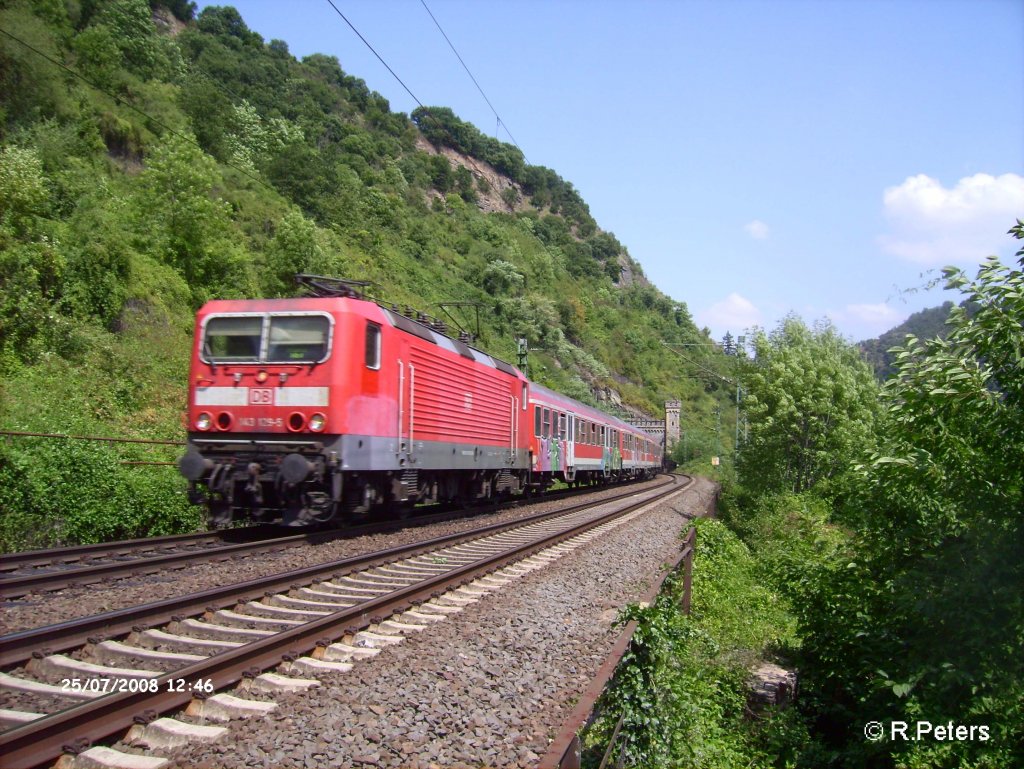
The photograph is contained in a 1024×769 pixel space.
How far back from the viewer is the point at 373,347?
1177 centimetres

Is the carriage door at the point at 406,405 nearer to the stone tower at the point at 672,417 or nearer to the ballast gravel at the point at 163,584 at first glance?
the ballast gravel at the point at 163,584

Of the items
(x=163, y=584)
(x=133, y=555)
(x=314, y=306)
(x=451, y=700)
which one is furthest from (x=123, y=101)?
(x=451, y=700)

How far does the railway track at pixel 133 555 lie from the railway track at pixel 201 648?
1.75 m

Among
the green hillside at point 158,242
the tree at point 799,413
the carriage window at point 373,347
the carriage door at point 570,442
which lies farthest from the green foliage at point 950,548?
the carriage door at point 570,442

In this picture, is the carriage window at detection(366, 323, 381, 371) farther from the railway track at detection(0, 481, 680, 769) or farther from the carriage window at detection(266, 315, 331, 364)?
the railway track at detection(0, 481, 680, 769)

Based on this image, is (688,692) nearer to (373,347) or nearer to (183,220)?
(373,347)

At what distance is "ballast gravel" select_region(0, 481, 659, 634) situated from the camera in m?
6.51

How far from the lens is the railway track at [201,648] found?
13.9 feet

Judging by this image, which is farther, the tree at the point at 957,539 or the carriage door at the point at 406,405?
the carriage door at the point at 406,405

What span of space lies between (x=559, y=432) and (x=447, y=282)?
3884cm

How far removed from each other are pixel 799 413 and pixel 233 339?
787 inches

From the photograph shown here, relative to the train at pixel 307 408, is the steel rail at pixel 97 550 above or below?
below

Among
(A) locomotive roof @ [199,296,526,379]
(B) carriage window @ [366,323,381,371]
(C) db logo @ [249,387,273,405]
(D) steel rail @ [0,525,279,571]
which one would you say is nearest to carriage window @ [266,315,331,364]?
(A) locomotive roof @ [199,296,526,379]

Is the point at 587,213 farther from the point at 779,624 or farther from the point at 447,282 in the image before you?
the point at 779,624
